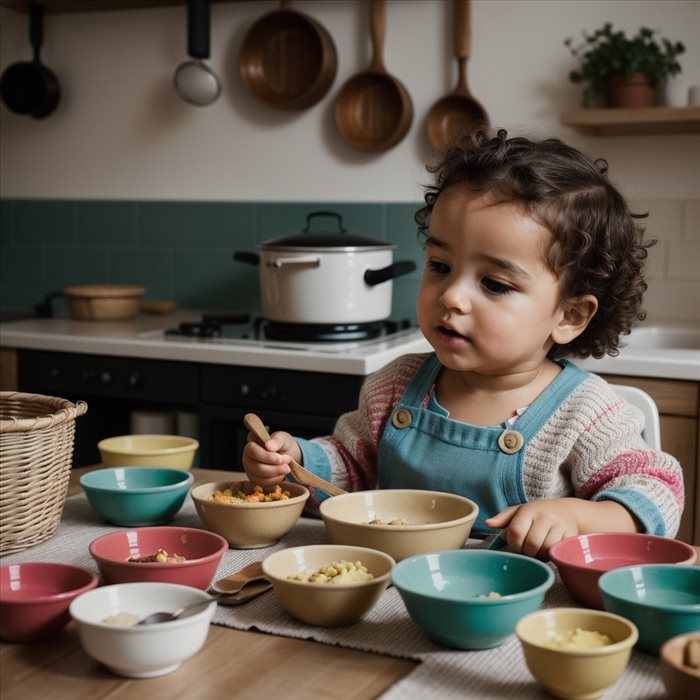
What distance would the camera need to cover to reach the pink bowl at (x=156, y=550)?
90cm

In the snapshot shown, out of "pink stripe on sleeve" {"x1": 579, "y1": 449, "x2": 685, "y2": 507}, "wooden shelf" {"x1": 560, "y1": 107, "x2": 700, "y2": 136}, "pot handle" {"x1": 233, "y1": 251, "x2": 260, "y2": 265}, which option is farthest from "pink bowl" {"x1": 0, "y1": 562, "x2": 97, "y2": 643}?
"wooden shelf" {"x1": 560, "y1": 107, "x2": 700, "y2": 136}

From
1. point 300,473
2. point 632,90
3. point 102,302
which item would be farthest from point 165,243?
point 300,473

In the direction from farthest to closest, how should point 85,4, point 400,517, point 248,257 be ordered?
point 85,4 → point 248,257 → point 400,517

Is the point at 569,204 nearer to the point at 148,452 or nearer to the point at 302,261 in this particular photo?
the point at 148,452

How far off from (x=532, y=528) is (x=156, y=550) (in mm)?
372

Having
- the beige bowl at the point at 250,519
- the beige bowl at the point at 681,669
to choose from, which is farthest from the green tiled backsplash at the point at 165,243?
the beige bowl at the point at 681,669

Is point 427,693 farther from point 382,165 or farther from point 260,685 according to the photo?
point 382,165

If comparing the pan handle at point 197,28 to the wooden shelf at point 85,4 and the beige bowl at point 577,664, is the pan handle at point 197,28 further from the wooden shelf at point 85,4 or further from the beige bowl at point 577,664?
the beige bowl at point 577,664

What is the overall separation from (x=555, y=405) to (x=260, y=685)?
0.65 metres

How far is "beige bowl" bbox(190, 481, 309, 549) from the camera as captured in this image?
1.06 metres

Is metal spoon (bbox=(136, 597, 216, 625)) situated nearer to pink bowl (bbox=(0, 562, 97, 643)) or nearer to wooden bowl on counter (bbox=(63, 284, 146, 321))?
pink bowl (bbox=(0, 562, 97, 643))

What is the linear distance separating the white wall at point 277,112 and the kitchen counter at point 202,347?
552mm

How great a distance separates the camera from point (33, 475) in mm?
1067

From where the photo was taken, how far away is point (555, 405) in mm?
1293
